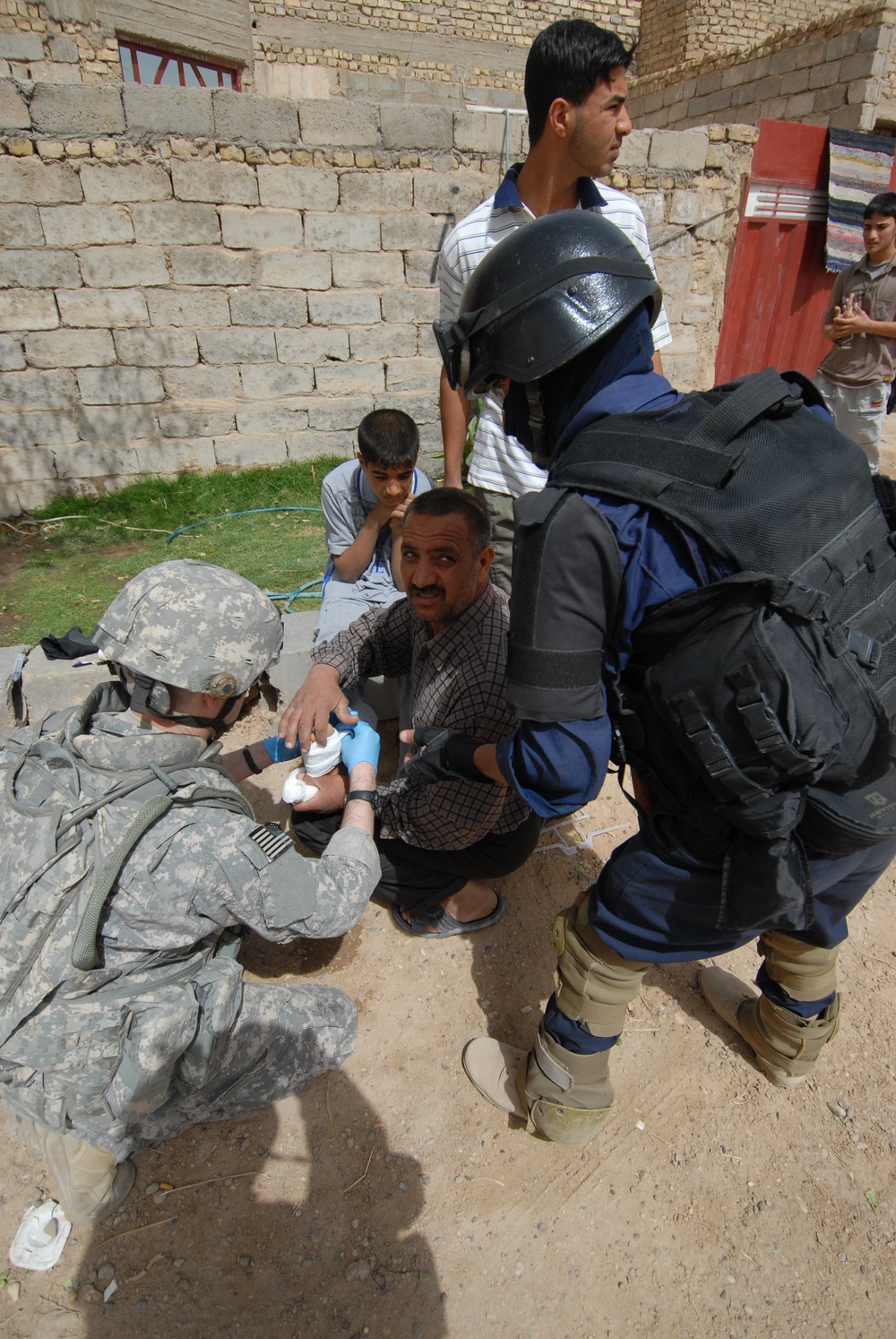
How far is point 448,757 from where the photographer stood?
6.46 ft

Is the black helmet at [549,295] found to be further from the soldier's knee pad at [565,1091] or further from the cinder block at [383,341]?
the cinder block at [383,341]

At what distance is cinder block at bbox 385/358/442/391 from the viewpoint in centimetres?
638

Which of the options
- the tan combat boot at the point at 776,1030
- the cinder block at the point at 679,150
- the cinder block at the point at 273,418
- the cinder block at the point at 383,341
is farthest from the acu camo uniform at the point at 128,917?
the cinder block at the point at 679,150

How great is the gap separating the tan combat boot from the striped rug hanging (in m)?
8.40

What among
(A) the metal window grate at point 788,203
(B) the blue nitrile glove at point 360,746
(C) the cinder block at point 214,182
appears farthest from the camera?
(A) the metal window grate at point 788,203

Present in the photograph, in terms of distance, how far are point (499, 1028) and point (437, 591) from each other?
1.47 m

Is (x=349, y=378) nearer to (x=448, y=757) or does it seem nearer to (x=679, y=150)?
(x=679, y=150)

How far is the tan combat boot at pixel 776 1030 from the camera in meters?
2.10

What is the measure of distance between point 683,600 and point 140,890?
4.21ft

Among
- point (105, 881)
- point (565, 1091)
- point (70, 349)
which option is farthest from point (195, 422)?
point (565, 1091)

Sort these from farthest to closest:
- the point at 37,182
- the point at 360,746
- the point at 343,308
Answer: the point at 343,308
the point at 37,182
the point at 360,746

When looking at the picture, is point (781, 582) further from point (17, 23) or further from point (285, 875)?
point (17, 23)

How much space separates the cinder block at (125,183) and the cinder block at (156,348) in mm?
882

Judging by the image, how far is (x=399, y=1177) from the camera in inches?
78.6
